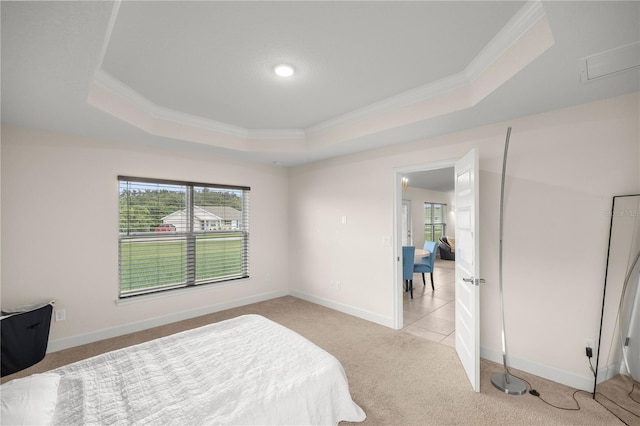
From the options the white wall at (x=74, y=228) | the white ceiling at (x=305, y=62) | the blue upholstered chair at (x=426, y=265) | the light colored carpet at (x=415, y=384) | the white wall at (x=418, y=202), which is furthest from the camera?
the white wall at (x=418, y=202)

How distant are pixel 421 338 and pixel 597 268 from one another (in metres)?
1.82

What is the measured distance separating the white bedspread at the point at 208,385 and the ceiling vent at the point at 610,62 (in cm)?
250

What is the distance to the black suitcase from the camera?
2510 mm

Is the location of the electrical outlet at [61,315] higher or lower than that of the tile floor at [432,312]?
higher

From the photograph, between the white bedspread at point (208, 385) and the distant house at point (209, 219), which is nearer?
the white bedspread at point (208, 385)

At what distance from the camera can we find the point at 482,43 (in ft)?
6.64

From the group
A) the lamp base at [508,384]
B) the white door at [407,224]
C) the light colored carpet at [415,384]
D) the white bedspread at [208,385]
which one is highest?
the white door at [407,224]

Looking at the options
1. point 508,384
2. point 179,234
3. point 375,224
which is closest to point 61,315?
point 179,234

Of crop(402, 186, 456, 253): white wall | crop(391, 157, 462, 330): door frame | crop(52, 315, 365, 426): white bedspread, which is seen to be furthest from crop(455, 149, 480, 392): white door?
crop(402, 186, 456, 253): white wall

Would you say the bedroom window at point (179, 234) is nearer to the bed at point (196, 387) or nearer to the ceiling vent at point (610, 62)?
the bed at point (196, 387)

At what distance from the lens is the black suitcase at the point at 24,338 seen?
251 centimetres

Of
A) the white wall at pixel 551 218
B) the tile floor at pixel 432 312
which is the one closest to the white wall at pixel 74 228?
the tile floor at pixel 432 312

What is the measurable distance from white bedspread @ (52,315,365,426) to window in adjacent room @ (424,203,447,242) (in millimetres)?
8649

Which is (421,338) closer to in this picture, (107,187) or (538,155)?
(538,155)
